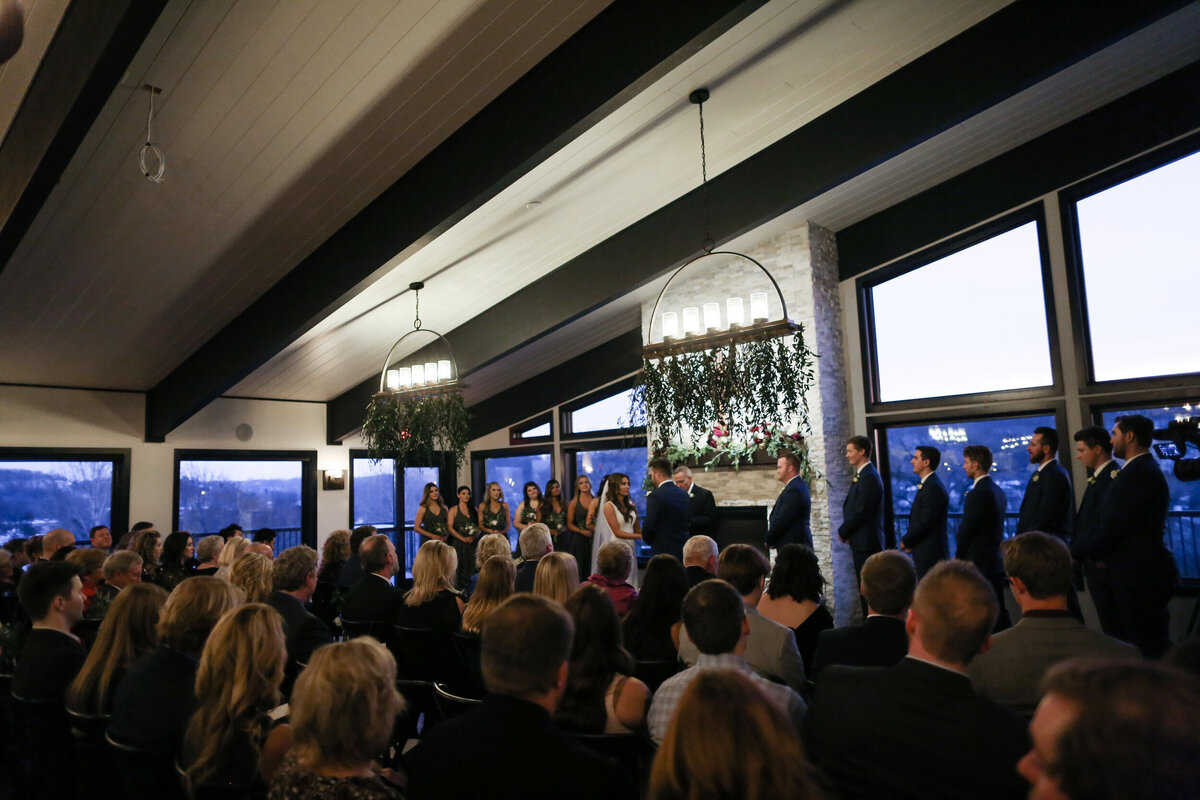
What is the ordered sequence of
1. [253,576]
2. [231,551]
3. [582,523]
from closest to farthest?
1. [253,576]
2. [231,551]
3. [582,523]

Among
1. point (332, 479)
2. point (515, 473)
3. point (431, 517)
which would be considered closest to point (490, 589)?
point (431, 517)

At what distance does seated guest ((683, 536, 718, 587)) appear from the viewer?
374 centimetres

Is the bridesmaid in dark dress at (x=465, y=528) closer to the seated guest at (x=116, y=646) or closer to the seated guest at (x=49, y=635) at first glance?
the seated guest at (x=49, y=635)

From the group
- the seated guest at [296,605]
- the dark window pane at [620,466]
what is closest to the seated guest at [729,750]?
the seated guest at [296,605]

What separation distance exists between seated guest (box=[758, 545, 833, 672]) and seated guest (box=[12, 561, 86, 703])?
8.49 ft

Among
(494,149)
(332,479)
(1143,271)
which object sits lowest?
(332,479)

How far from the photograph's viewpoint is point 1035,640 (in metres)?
2.24

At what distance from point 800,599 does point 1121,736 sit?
2242 millimetres

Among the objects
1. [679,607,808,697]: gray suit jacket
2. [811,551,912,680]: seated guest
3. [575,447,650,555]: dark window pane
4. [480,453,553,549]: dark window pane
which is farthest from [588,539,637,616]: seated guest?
[480,453,553,549]: dark window pane

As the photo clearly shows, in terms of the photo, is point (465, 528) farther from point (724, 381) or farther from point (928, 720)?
point (928, 720)

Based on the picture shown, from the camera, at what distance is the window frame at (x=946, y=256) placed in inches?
249

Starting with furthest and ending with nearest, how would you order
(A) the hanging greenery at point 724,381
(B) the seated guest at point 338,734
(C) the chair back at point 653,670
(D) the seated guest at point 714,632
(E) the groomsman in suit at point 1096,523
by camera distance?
(A) the hanging greenery at point 724,381 → (E) the groomsman in suit at point 1096,523 → (C) the chair back at point 653,670 → (D) the seated guest at point 714,632 → (B) the seated guest at point 338,734

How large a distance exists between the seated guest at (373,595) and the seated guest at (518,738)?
223 centimetres

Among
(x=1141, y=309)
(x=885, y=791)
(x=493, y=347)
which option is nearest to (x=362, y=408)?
(x=493, y=347)
